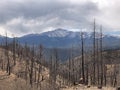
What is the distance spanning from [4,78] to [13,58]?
32.0 meters

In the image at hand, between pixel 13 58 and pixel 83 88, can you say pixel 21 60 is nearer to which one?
pixel 13 58

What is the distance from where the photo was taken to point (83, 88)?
176 ft

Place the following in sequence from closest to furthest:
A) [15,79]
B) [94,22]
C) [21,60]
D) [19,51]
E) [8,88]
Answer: [94,22]
[8,88]
[15,79]
[21,60]
[19,51]

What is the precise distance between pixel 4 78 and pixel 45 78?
26.6 metres

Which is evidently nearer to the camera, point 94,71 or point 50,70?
point 94,71

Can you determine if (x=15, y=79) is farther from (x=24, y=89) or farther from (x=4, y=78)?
(x=24, y=89)

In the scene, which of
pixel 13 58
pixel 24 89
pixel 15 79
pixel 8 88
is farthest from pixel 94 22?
pixel 13 58

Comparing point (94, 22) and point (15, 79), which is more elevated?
point (94, 22)

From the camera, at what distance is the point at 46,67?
6314 inches

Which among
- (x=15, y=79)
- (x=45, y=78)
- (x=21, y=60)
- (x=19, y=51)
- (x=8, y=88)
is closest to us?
(x=8, y=88)

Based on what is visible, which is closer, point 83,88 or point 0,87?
point 83,88

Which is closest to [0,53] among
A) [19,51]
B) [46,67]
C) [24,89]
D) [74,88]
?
[19,51]

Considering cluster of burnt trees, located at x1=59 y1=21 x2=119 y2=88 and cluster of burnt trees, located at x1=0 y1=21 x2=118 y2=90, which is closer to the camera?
cluster of burnt trees, located at x1=59 y1=21 x2=119 y2=88

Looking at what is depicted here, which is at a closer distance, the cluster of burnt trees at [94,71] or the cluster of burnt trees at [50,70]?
the cluster of burnt trees at [94,71]
